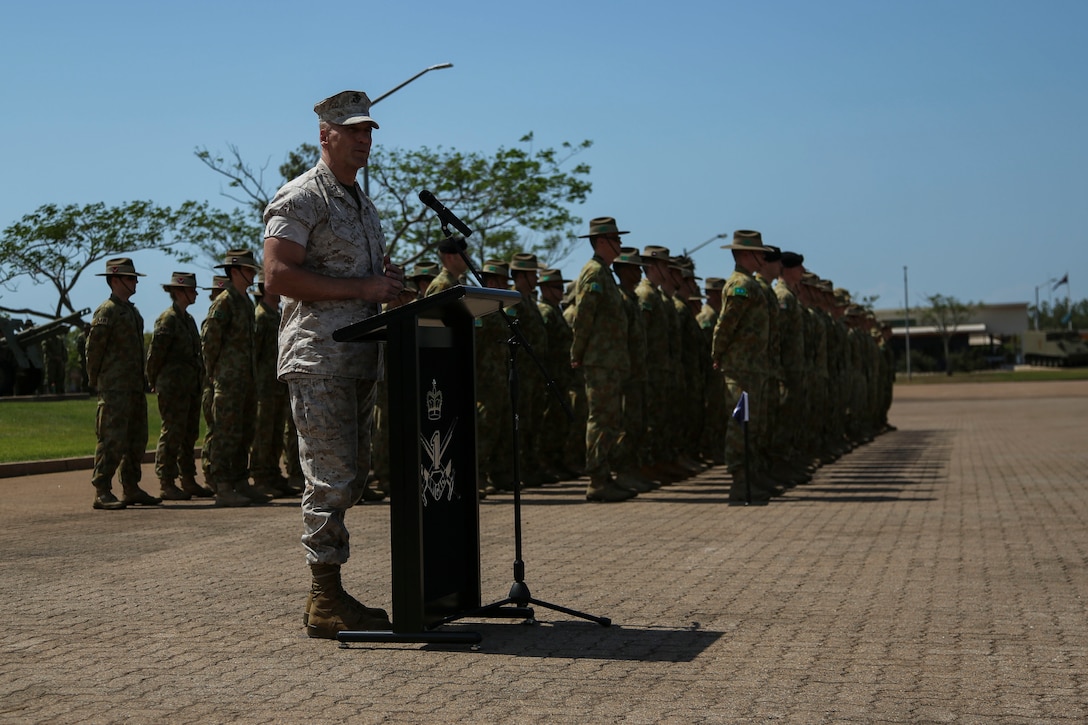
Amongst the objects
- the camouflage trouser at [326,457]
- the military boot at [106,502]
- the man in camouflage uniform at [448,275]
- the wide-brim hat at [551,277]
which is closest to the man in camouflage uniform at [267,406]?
the military boot at [106,502]

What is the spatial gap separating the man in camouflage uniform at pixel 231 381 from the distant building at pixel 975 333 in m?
78.2

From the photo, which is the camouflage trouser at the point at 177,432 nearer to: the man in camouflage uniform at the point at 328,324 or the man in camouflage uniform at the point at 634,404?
the man in camouflage uniform at the point at 634,404

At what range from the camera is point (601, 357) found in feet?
45.2

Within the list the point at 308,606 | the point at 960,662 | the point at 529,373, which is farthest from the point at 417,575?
the point at 529,373

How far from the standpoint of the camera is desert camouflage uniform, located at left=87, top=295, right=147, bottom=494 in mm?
14047

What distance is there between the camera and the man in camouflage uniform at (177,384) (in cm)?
1506

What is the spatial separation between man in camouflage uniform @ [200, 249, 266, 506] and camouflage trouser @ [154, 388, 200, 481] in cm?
81

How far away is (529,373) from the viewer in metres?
16.3

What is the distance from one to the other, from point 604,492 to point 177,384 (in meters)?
4.88

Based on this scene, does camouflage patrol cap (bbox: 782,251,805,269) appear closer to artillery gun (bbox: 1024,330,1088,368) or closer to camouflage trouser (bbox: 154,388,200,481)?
camouflage trouser (bbox: 154,388,200,481)

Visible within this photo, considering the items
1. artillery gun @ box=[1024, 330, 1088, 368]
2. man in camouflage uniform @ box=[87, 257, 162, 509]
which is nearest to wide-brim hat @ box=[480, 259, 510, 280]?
man in camouflage uniform @ box=[87, 257, 162, 509]

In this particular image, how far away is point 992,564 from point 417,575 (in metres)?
4.04

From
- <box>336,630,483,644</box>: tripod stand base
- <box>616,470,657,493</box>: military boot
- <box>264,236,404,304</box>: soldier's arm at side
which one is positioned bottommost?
<box>336,630,483,644</box>: tripod stand base

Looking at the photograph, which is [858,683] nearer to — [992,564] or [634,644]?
[634,644]
